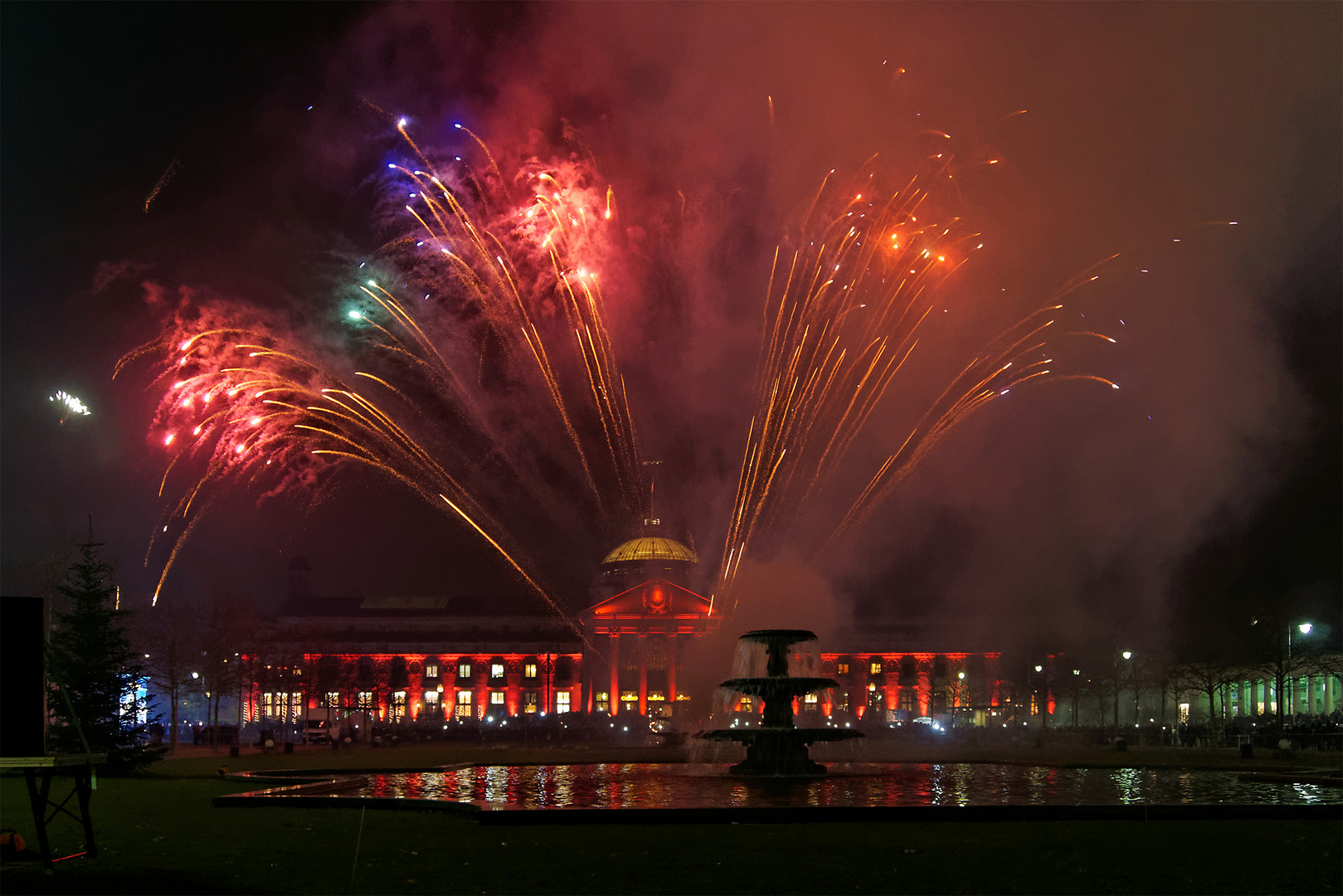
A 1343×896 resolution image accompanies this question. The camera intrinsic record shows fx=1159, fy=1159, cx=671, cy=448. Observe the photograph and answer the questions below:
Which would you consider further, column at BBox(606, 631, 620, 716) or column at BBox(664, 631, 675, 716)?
column at BBox(606, 631, 620, 716)

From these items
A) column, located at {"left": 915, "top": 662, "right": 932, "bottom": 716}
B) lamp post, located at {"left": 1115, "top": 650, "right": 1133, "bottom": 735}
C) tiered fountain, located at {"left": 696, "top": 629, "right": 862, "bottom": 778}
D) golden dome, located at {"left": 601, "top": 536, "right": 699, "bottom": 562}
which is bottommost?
column, located at {"left": 915, "top": 662, "right": 932, "bottom": 716}

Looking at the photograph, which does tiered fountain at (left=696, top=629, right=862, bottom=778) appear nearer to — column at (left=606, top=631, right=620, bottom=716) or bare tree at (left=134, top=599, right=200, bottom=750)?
bare tree at (left=134, top=599, right=200, bottom=750)

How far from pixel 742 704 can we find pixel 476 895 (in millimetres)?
65196

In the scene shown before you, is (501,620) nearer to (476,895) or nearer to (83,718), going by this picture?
(83,718)

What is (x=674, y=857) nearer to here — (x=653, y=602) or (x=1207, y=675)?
(x=1207, y=675)

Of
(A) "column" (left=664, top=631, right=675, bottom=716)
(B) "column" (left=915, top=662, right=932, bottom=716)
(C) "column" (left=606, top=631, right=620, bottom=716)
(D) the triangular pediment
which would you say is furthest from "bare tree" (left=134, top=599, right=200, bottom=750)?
(B) "column" (left=915, top=662, right=932, bottom=716)

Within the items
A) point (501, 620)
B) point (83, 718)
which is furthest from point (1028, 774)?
point (501, 620)

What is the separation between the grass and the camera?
11844mm

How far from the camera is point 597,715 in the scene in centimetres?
8250

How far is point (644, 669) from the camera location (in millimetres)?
112812

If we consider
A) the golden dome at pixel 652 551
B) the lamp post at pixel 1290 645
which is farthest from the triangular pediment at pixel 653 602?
the lamp post at pixel 1290 645

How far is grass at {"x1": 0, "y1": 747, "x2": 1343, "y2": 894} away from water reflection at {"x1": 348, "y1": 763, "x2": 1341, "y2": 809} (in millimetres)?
2154

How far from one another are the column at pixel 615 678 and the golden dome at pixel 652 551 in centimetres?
977

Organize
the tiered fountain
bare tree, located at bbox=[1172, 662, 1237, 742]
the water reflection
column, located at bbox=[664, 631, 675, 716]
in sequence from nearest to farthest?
the water reflection, the tiered fountain, bare tree, located at bbox=[1172, 662, 1237, 742], column, located at bbox=[664, 631, 675, 716]
